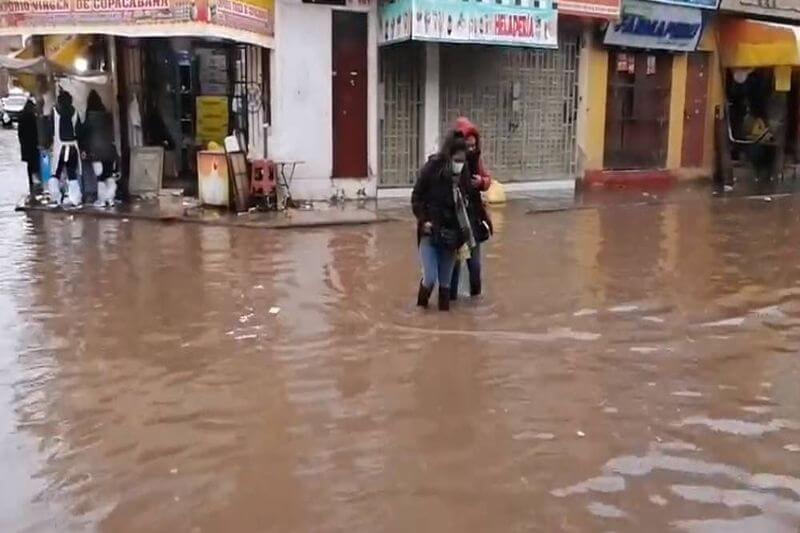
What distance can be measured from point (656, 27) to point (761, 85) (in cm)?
487

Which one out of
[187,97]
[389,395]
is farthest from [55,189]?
[389,395]

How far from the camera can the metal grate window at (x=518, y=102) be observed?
17.0 metres

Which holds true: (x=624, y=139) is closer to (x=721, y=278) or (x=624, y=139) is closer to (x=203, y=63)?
(x=203, y=63)

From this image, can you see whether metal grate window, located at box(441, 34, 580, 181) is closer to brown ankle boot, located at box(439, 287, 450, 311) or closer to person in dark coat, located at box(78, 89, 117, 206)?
person in dark coat, located at box(78, 89, 117, 206)

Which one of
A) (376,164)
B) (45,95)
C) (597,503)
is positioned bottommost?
(597,503)

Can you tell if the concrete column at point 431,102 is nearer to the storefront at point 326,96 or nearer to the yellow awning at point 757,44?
the storefront at point 326,96

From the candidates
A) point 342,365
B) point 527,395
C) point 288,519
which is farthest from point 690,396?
point 288,519

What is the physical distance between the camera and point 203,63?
1630cm

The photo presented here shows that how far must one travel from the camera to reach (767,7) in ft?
70.0

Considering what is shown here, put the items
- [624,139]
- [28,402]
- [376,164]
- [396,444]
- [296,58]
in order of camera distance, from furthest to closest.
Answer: [624,139]
[376,164]
[296,58]
[28,402]
[396,444]

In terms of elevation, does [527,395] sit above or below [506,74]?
below

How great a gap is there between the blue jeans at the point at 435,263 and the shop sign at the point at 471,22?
7334 mm

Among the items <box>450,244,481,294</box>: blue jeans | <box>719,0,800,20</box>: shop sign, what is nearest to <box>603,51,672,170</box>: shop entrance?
<box>719,0,800,20</box>: shop sign

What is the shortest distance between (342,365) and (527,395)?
1.36m
